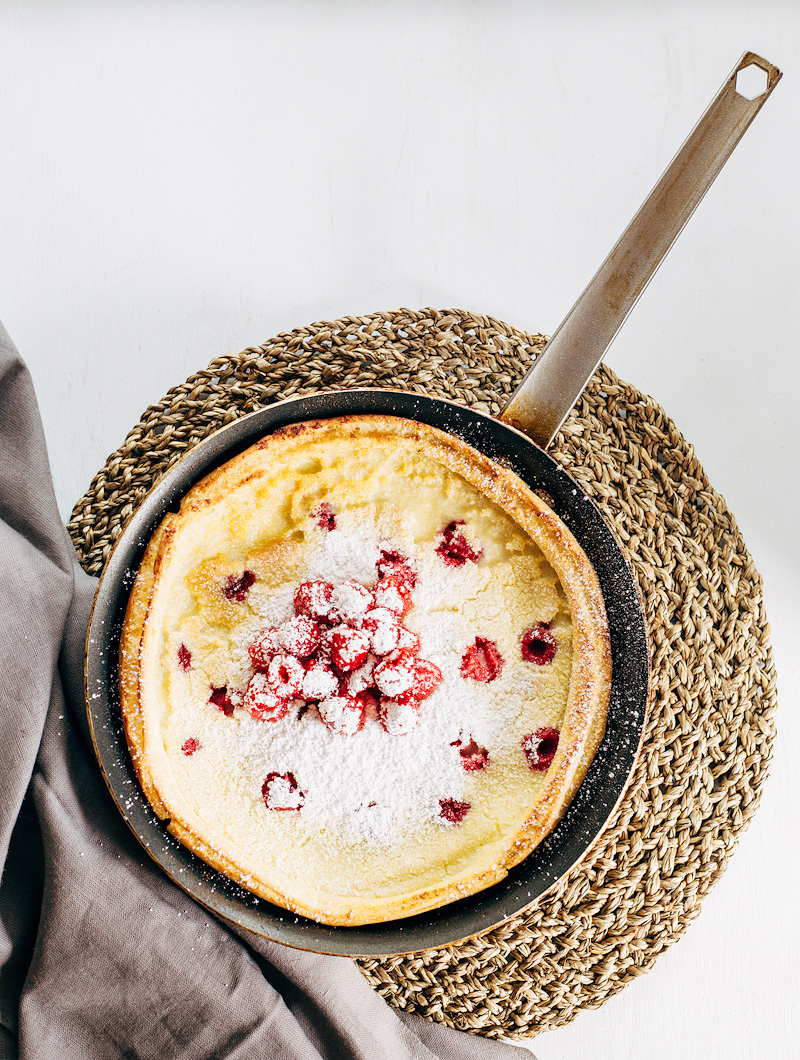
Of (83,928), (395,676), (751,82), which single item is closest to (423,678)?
(395,676)

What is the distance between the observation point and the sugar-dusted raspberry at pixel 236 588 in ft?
5.62

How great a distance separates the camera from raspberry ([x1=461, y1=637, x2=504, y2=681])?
5.50 feet

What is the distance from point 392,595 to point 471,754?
1.12 feet

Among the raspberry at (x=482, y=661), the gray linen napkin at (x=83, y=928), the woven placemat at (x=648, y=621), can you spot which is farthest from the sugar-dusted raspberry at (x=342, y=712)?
the woven placemat at (x=648, y=621)

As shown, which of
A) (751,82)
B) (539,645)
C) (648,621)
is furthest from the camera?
(751,82)

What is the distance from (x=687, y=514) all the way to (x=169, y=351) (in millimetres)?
1261

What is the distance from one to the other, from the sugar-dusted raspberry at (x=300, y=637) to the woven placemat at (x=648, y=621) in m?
0.50

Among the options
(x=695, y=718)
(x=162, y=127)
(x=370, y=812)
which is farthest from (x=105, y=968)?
(x=162, y=127)

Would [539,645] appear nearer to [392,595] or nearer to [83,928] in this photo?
[392,595]


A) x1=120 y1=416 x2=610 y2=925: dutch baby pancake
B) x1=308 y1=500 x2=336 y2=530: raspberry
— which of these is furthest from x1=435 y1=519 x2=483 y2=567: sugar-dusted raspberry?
x1=308 y1=500 x2=336 y2=530: raspberry

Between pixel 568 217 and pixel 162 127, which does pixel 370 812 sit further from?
pixel 162 127

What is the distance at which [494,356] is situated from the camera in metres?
1.91

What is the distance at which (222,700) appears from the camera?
5.56 ft

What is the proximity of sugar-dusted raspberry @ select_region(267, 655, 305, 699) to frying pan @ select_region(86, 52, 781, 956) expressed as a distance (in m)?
0.30
